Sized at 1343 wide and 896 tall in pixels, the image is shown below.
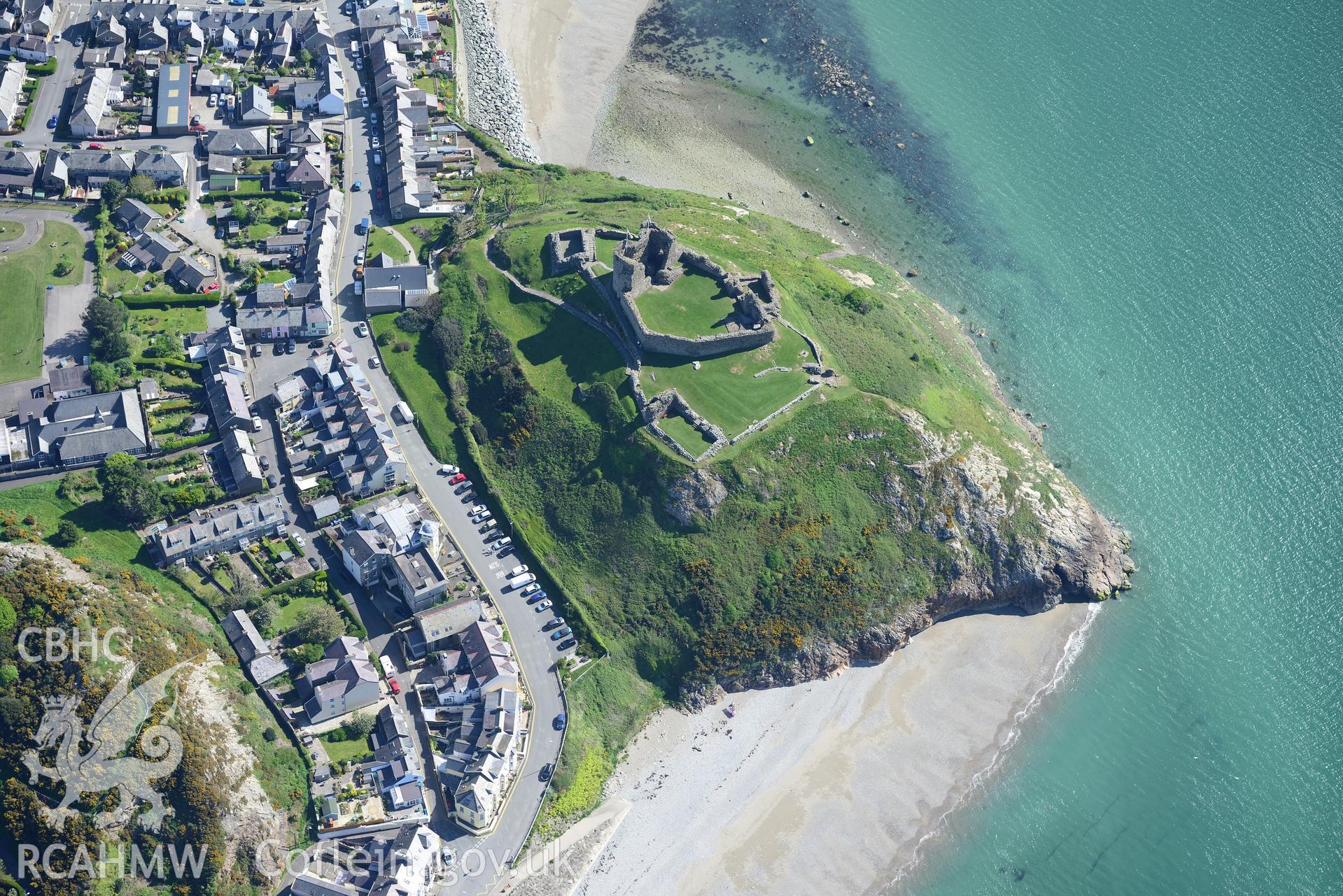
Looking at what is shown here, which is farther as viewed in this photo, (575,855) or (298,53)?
(298,53)

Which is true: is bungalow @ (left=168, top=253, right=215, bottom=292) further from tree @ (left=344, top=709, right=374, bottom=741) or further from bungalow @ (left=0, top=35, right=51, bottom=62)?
tree @ (left=344, top=709, right=374, bottom=741)

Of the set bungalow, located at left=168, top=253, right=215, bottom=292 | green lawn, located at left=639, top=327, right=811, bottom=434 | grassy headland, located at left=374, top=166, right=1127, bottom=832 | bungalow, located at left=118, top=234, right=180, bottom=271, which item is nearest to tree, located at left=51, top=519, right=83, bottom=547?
grassy headland, located at left=374, top=166, right=1127, bottom=832

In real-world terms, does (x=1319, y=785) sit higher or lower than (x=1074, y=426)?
lower

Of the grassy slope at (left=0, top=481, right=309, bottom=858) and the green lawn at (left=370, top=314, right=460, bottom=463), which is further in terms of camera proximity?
the green lawn at (left=370, top=314, right=460, bottom=463)

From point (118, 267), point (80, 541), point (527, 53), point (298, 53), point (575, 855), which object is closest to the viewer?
point (575, 855)

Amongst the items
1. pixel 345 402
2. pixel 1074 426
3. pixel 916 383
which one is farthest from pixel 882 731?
pixel 345 402

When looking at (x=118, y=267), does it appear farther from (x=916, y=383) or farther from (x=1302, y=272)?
(x=1302, y=272)
